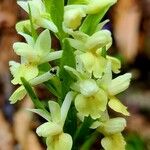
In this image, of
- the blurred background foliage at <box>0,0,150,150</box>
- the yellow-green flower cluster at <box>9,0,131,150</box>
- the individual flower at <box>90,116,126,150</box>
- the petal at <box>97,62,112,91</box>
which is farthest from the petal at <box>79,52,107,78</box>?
the blurred background foliage at <box>0,0,150,150</box>

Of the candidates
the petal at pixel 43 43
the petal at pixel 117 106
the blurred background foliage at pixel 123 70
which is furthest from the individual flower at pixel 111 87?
the blurred background foliage at pixel 123 70

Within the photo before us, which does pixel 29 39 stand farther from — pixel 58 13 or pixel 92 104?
pixel 92 104

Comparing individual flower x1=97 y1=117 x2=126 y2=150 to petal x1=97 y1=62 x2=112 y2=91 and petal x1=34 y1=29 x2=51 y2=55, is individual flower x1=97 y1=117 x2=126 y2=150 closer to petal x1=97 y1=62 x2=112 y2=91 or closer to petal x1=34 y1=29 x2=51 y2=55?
petal x1=97 y1=62 x2=112 y2=91

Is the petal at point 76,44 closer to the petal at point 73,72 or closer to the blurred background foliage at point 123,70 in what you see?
the petal at point 73,72

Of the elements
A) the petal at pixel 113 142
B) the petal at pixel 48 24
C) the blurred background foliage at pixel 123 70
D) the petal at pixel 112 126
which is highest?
the petal at pixel 48 24

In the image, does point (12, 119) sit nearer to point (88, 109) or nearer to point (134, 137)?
point (134, 137)

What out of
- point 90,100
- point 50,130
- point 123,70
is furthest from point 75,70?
point 123,70
